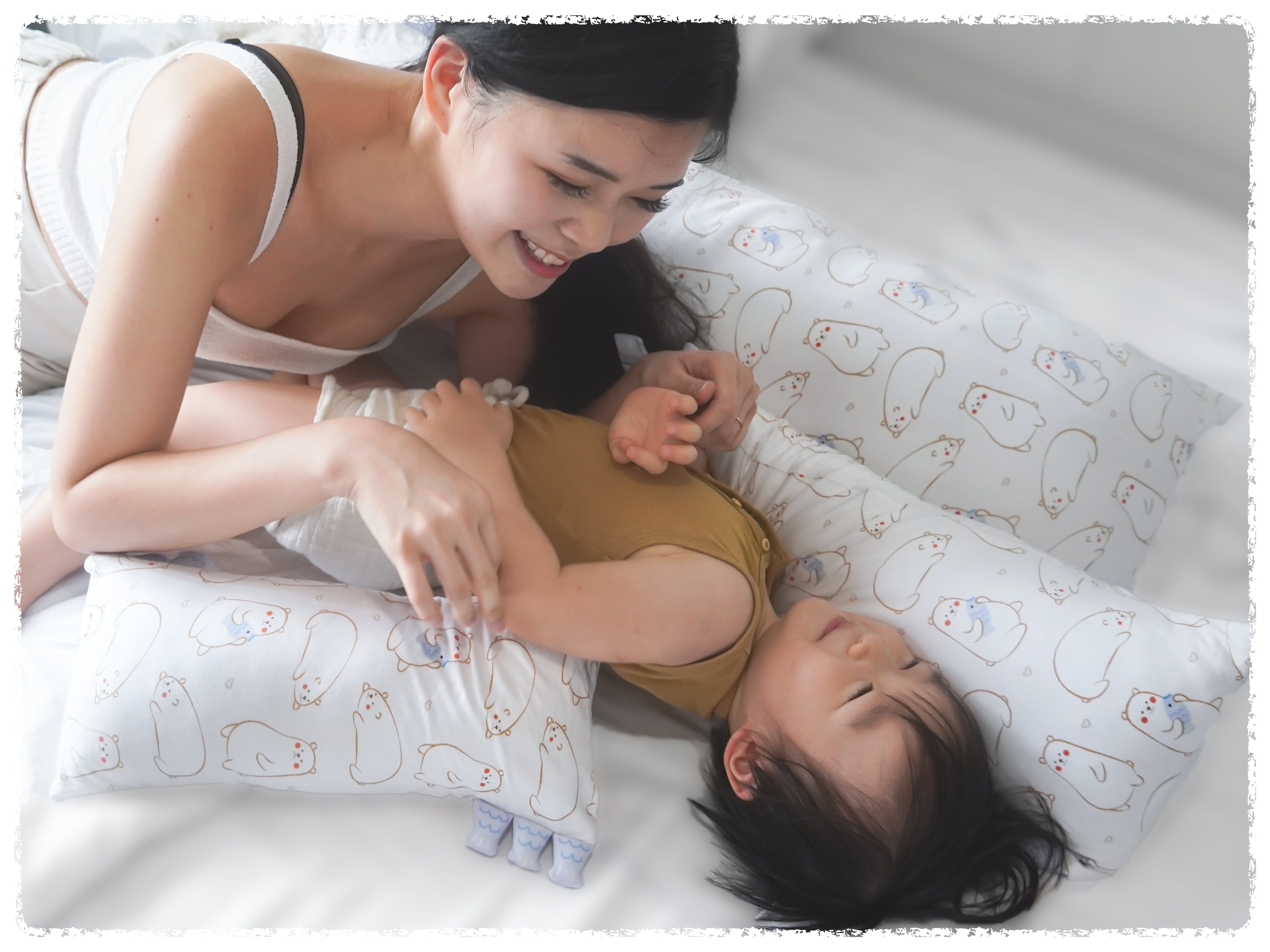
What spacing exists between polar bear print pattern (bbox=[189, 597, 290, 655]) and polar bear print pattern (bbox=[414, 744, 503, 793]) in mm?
184

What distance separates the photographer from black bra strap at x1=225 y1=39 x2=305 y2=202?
3.13 ft

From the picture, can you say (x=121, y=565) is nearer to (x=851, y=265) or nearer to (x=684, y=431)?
(x=684, y=431)

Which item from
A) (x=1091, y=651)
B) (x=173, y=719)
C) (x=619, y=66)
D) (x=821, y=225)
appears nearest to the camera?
(x=619, y=66)

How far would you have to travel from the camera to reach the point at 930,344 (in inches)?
51.6

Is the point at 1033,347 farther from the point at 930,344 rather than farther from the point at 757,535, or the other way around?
the point at 757,535

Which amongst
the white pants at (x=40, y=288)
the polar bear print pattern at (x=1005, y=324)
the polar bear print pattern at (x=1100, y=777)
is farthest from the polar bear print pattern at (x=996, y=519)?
the white pants at (x=40, y=288)

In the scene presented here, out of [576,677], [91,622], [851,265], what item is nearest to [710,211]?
[851,265]

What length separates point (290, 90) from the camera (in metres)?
0.96

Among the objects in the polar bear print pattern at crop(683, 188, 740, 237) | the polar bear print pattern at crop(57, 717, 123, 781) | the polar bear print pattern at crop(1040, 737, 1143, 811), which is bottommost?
the polar bear print pattern at crop(57, 717, 123, 781)

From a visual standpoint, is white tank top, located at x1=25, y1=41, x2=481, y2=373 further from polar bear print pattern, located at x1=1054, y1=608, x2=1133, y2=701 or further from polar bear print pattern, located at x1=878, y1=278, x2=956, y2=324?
polar bear print pattern, located at x1=1054, y1=608, x2=1133, y2=701

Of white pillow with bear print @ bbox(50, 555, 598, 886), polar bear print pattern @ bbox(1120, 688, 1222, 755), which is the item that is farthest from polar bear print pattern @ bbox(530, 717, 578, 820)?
polar bear print pattern @ bbox(1120, 688, 1222, 755)

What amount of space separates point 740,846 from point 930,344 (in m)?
0.67

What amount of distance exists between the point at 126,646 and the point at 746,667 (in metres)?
0.62

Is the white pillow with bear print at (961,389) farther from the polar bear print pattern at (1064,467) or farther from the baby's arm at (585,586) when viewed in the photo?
the baby's arm at (585,586)
